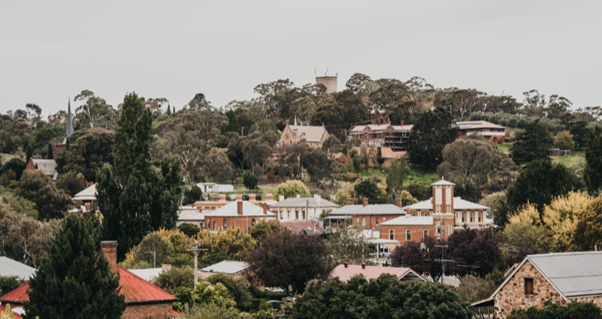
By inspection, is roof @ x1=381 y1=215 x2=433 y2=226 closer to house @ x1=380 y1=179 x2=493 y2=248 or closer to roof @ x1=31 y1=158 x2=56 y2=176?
house @ x1=380 y1=179 x2=493 y2=248

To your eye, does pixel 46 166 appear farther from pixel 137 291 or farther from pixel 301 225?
pixel 137 291

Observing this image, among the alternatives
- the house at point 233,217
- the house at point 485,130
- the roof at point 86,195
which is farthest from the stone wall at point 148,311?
the house at point 485,130

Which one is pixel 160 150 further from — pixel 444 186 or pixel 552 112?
pixel 552 112

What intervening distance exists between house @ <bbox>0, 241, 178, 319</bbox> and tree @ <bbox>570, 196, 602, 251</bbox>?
94.3ft

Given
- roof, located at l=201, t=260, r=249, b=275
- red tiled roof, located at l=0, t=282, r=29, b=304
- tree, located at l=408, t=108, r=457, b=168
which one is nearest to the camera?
red tiled roof, located at l=0, t=282, r=29, b=304

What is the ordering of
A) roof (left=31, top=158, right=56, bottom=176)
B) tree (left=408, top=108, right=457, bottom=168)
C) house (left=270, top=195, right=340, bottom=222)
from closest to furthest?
house (left=270, top=195, right=340, bottom=222)
roof (left=31, top=158, right=56, bottom=176)
tree (left=408, top=108, right=457, bottom=168)

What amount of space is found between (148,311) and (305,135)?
337ft

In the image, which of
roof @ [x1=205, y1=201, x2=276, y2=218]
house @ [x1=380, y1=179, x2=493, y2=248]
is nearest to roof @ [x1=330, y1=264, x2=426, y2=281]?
house @ [x1=380, y1=179, x2=493, y2=248]

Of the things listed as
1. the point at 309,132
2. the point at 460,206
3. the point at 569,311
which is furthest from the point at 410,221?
the point at 309,132

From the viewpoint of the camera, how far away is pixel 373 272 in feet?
161

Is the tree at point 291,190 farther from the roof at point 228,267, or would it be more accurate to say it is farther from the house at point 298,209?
the roof at point 228,267

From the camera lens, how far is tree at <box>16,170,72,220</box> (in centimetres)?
9138

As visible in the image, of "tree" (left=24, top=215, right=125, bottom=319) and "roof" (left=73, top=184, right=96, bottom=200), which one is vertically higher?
"roof" (left=73, top=184, right=96, bottom=200)

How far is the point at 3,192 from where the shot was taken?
9594 centimetres
